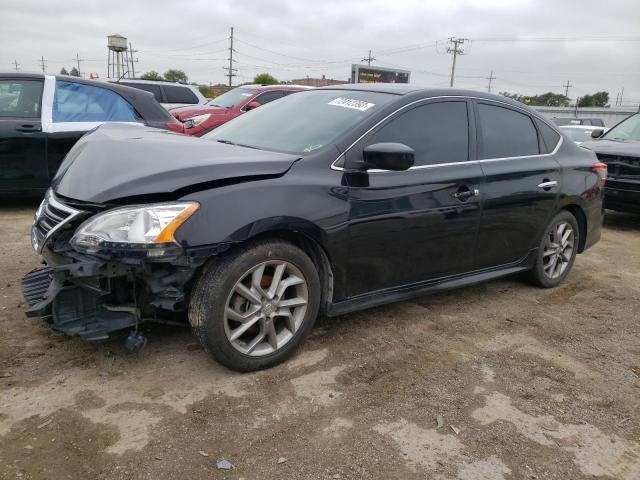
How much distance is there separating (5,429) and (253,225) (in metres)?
1.43

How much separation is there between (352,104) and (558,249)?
8.01 feet

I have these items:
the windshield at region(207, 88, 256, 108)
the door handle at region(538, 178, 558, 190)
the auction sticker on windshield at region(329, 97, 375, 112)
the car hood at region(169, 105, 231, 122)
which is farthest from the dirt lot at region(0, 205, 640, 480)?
the windshield at region(207, 88, 256, 108)

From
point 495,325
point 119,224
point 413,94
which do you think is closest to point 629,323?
point 495,325

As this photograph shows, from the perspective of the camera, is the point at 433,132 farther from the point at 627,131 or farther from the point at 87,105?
the point at 627,131

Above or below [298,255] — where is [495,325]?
below

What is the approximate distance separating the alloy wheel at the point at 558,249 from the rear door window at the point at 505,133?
76 centimetres

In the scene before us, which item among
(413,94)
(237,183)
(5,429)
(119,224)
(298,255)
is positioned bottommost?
(5,429)

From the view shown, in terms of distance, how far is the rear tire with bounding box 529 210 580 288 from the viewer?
4.51 meters

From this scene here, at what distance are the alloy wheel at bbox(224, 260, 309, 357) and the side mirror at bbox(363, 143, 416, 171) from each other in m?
0.77

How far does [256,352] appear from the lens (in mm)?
2873

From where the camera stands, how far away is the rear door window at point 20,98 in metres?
5.94

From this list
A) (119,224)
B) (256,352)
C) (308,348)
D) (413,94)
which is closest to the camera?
(119,224)

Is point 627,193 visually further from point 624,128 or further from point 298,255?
point 298,255

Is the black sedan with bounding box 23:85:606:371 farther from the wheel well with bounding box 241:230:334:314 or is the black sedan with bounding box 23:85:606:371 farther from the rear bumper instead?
the rear bumper
